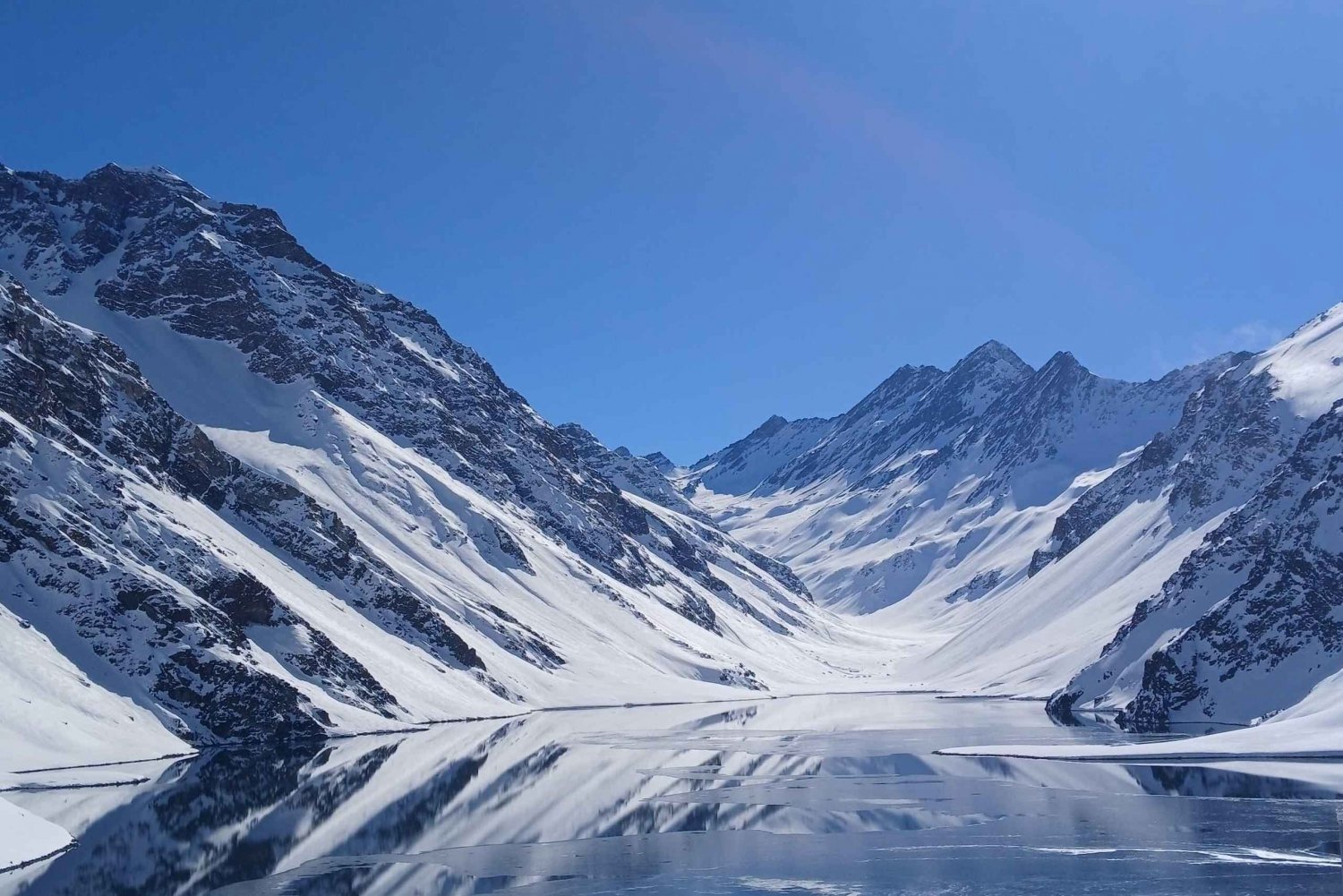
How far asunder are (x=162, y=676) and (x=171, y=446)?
6013 cm

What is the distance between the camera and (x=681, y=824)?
216 feet

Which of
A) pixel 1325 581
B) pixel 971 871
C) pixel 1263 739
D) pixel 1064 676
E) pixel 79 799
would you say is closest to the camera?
pixel 971 871

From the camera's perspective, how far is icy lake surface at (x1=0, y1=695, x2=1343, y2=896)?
50844mm

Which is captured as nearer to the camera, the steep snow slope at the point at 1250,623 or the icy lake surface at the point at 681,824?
the icy lake surface at the point at 681,824

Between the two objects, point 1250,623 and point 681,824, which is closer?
point 681,824

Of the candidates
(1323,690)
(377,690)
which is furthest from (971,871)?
(377,690)

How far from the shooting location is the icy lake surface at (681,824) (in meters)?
50.8

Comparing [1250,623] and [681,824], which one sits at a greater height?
[1250,623]

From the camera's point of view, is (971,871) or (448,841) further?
(448,841)

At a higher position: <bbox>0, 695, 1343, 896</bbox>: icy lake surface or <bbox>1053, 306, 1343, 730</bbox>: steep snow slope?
<bbox>1053, 306, 1343, 730</bbox>: steep snow slope

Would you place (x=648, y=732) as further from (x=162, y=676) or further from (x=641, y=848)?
(x=641, y=848)

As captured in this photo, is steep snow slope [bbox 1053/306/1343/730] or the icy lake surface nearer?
the icy lake surface

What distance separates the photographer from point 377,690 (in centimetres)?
12531

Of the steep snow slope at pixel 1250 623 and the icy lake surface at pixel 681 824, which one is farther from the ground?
the steep snow slope at pixel 1250 623
